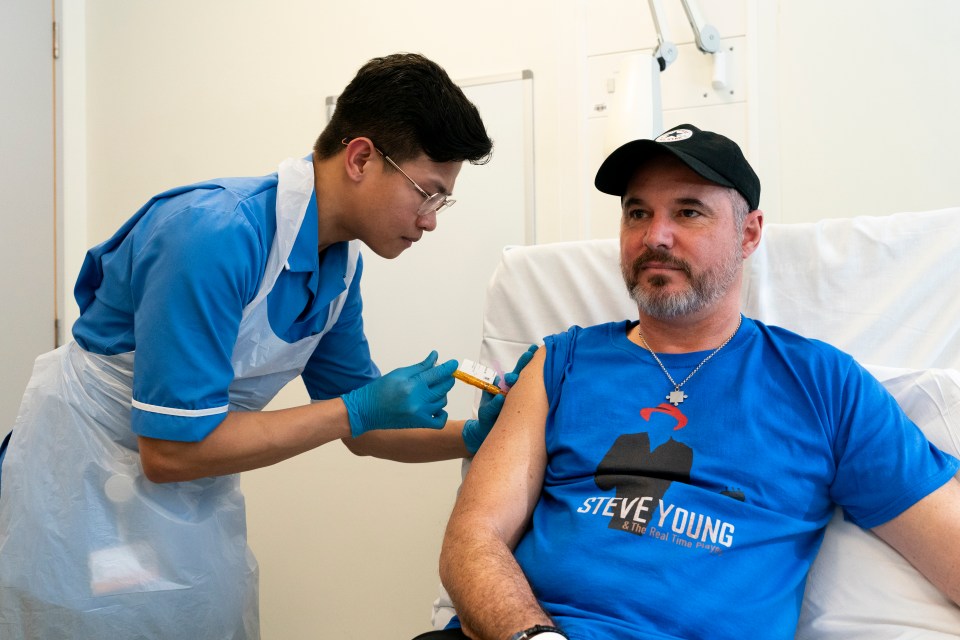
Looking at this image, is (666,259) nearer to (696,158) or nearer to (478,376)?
(696,158)

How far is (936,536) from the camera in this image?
1.18m

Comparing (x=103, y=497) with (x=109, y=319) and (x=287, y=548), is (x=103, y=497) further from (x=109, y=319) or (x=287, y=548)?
(x=287, y=548)

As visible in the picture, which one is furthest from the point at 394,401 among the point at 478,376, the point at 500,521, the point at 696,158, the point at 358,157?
the point at 696,158

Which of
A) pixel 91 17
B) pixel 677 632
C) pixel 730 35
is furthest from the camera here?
pixel 91 17

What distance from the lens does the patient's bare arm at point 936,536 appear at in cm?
117

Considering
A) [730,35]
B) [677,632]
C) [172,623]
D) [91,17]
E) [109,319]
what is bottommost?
[172,623]

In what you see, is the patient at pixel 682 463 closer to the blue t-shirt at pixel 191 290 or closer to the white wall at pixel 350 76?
the blue t-shirt at pixel 191 290

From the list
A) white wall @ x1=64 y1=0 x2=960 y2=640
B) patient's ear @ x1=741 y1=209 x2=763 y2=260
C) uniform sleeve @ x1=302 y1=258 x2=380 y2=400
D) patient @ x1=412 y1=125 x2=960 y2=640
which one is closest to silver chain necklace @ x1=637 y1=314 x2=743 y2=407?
patient @ x1=412 y1=125 x2=960 y2=640

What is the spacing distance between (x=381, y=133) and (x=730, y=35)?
112 centimetres

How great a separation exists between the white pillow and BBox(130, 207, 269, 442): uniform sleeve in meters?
0.95

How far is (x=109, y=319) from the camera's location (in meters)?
1.46

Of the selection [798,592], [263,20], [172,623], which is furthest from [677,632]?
[263,20]

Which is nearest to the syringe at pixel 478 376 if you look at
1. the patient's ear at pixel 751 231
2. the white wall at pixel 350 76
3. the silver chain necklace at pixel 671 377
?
the silver chain necklace at pixel 671 377

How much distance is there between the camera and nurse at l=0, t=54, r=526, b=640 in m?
1.36
